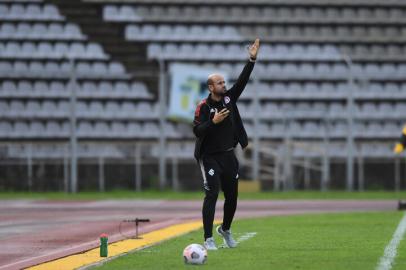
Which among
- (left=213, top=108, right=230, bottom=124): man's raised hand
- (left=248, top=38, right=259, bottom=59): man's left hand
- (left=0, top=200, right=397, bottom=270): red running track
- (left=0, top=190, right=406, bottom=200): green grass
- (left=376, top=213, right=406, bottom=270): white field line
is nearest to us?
(left=376, top=213, right=406, bottom=270): white field line

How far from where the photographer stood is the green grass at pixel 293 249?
9242mm

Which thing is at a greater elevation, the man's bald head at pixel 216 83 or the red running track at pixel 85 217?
the man's bald head at pixel 216 83

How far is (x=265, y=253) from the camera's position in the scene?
1043 cm

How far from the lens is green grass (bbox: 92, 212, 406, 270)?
9.24 meters

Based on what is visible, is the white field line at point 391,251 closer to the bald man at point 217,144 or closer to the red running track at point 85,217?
the bald man at point 217,144

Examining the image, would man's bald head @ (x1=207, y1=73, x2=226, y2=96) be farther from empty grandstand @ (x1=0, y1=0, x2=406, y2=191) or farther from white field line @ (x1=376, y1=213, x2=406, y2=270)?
empty grandstand @ (x1=0, y1=0, x2=406, y2=191)

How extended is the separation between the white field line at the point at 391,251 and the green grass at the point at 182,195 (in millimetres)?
15308

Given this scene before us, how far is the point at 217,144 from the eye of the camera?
11.2 m

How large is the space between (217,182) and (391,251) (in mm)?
1978

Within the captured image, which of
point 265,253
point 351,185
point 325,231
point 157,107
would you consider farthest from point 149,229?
point 157,107

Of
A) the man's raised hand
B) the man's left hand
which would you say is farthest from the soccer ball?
the man's left hand

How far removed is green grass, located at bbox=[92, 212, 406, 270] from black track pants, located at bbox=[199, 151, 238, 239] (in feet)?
1.19

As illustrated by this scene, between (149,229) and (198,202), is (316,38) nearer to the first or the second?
(198,202)

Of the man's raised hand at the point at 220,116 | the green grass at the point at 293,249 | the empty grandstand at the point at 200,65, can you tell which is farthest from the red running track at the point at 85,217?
the empty grandstand at the point at 200,65
